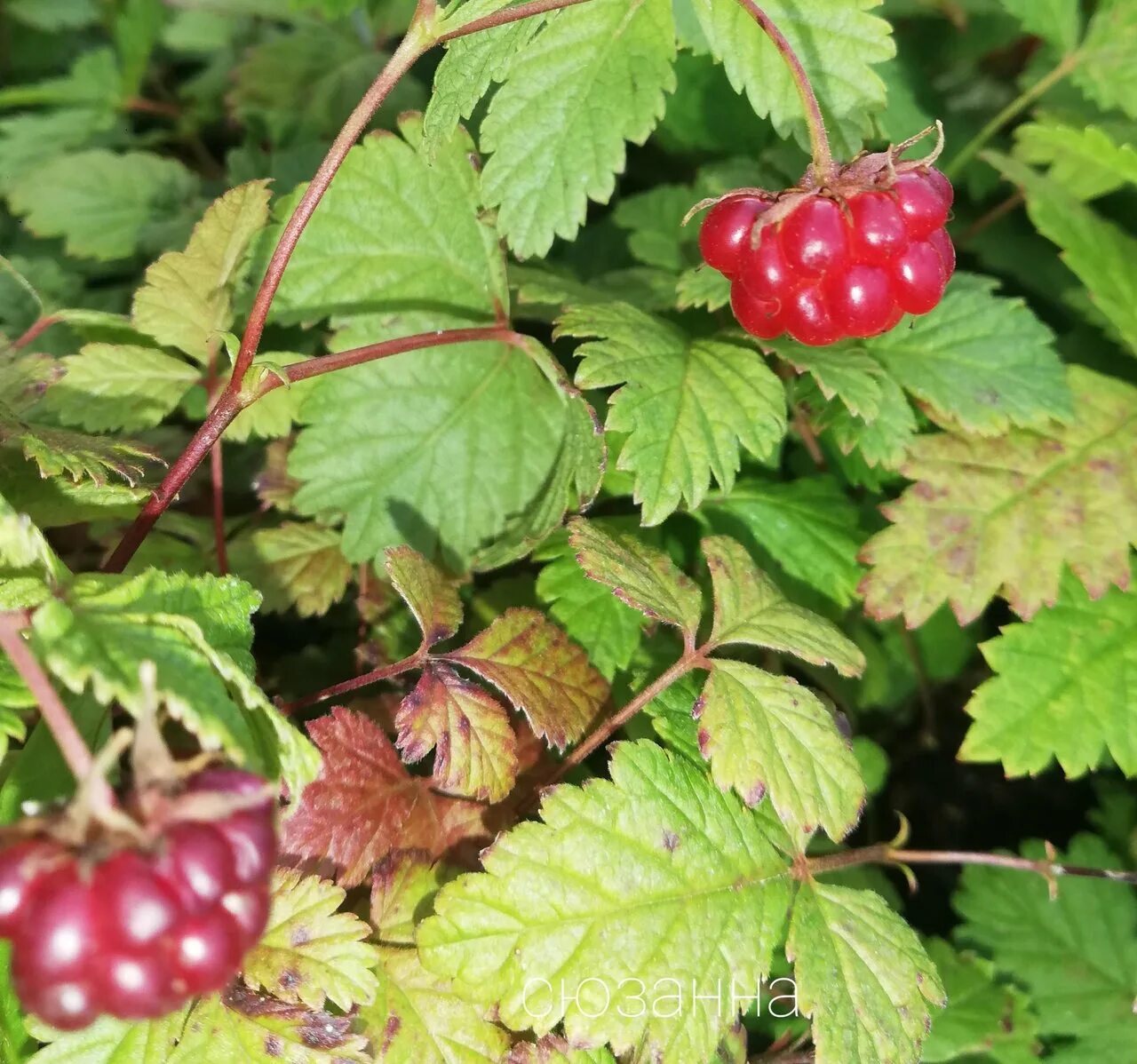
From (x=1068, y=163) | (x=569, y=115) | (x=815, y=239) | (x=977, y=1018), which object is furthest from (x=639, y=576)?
(x=1068, y=163)

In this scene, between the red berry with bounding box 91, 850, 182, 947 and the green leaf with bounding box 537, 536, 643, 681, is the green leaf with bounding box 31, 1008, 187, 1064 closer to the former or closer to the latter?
the red berry with bounding box 91, 850, 182, 947

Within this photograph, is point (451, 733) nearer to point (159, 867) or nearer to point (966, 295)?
point (159, 867)

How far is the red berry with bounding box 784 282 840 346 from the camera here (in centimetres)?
134

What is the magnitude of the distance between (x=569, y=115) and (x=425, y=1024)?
4.18 ft

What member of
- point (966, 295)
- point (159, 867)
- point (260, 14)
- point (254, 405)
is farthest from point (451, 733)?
point (260, 14)

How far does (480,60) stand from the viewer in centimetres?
145

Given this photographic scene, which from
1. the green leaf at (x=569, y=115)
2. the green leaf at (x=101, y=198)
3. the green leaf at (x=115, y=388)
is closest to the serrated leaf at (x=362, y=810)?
the green leaf at (x=115, y=388)

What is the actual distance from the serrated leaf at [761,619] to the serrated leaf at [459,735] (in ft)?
1.11

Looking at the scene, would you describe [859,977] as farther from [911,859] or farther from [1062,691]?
[1062,691]

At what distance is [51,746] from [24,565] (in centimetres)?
25

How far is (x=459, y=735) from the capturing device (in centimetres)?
132

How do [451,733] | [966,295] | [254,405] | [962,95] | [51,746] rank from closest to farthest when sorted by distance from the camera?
1. [51,746]
2. [451,733]
3. [254,405]
4. [966,295]
5. [962,95]

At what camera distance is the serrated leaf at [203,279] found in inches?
61.2

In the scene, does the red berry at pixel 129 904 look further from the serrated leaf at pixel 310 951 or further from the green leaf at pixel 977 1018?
the green leaf at pixel 977 1018
